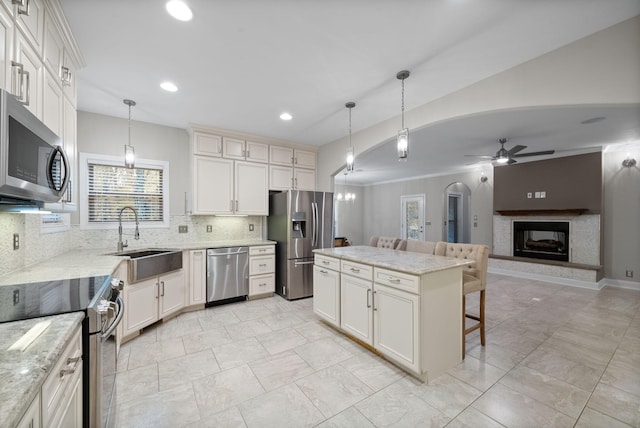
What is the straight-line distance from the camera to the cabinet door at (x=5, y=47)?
118 centimetres

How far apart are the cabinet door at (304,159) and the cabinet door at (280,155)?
4.1 inches

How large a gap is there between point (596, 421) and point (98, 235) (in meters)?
5.05

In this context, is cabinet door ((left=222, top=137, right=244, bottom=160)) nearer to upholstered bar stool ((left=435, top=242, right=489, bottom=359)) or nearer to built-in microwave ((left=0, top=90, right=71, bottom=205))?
built-in microwave ((left=0, top=90, right=71, bottom=205))

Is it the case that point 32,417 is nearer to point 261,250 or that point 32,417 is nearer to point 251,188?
Answer: point 261,250

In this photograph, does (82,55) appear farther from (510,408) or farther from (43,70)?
(510,408)

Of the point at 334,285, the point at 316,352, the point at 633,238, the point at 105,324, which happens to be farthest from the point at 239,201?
the point at 633,238

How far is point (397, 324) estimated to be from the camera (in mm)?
2160

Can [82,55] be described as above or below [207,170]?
above

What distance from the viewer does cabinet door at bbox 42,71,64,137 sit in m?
1.66

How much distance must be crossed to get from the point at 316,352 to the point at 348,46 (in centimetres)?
275

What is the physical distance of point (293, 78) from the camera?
2.53 m

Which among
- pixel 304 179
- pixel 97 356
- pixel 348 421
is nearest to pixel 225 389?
pixel 348 421

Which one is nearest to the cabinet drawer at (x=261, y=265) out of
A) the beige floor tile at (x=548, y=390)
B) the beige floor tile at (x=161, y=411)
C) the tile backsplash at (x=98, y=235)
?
the tile backsplash at (x=98, y=235)

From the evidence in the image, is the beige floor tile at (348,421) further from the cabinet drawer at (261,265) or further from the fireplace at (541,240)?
the fireplace at (541,240)
